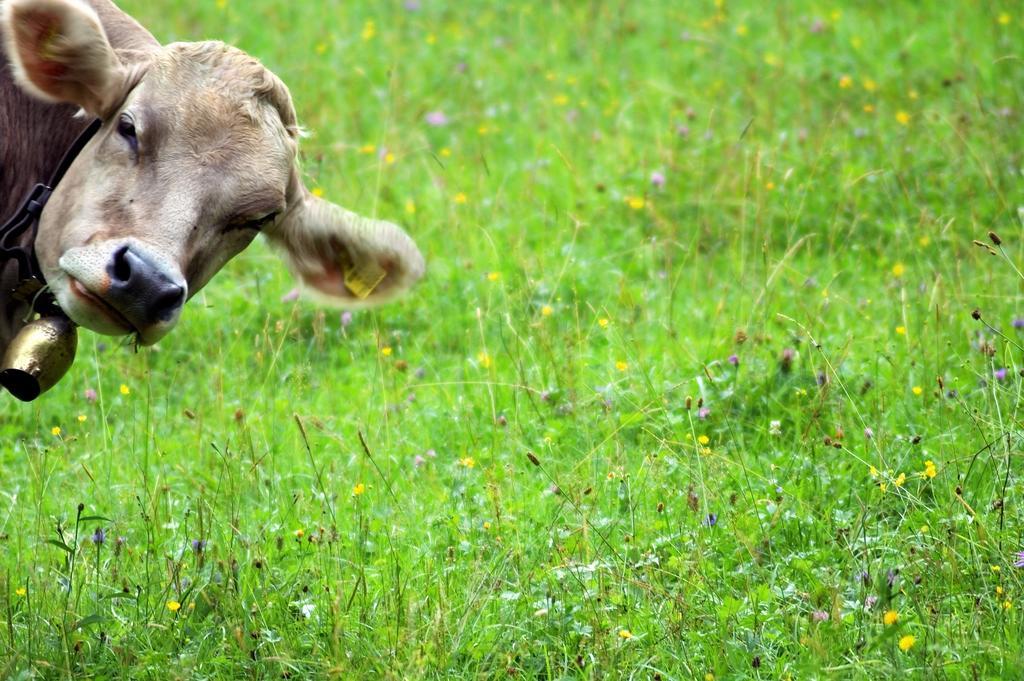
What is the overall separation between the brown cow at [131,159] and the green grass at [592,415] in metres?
0.79

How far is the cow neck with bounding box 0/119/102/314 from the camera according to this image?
375 centimetres

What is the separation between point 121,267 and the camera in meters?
3.42

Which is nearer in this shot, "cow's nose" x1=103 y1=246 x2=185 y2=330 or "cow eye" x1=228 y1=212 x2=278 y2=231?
"cow's nose" x1=103 y1=246 x2=185 y2=330

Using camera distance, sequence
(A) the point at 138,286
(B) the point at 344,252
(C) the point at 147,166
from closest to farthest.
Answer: (A) the point at 138,286, (C) the point at 147,166, (B) the point at 344,252

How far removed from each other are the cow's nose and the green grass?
2.58 ft

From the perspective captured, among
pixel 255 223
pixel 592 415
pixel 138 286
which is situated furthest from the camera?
pixel 592 415

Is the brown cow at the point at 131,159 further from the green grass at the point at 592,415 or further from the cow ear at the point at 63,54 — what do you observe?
the green grass at the point at 592,415

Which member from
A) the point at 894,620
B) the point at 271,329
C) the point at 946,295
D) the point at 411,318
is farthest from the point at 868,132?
the point at 894,620

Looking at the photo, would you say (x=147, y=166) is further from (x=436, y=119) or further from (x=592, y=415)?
A: (x=436, y=119)

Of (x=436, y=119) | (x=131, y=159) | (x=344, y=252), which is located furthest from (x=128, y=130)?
(x=436, y=119)

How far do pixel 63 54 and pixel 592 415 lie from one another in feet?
7.57

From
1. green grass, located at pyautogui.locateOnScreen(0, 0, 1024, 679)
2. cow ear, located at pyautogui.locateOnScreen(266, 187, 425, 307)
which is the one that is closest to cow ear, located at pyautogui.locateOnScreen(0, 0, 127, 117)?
cow ear, located at pyautogui.locateOnScreen(266, 187, 425, 307)

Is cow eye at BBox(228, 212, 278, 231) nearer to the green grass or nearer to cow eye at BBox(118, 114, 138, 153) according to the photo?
cow eye at BBox(118, 114, 138, 153)

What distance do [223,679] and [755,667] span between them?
1415 millimetres
